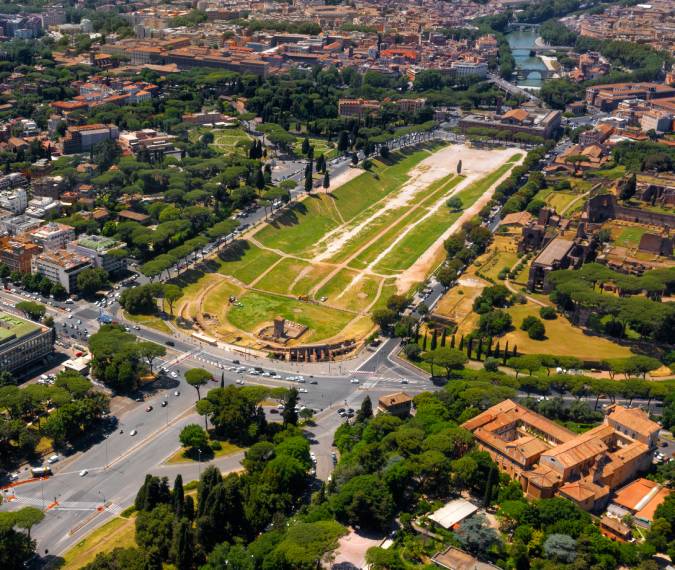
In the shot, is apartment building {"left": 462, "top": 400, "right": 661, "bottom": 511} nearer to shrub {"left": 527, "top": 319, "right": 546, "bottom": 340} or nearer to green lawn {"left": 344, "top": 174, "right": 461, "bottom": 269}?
shrub {"left": 527, "top": 319, "right": 546, "bottom": 340}

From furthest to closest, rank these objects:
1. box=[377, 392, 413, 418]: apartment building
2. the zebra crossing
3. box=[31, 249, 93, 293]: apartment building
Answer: box=[31, 249, 93, 293]: apartment building
box=[377, 392, 413, 418]: apartment building
the zebra crossing

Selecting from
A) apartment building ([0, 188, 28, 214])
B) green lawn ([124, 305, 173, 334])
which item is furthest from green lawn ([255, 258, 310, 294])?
apartment building ([0, 188, 28, 214])

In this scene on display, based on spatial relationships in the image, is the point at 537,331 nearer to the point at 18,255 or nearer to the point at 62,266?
the point at 62,266

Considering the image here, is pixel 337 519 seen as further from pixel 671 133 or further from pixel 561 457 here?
pixel 671 133

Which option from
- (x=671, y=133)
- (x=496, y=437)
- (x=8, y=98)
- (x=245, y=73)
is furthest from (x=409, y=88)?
(x=496, y=437)

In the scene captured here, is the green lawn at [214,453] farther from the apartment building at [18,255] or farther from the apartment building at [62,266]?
the apartment building at [18,255]

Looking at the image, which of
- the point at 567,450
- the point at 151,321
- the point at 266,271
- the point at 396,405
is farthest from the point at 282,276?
the point at 567,450
